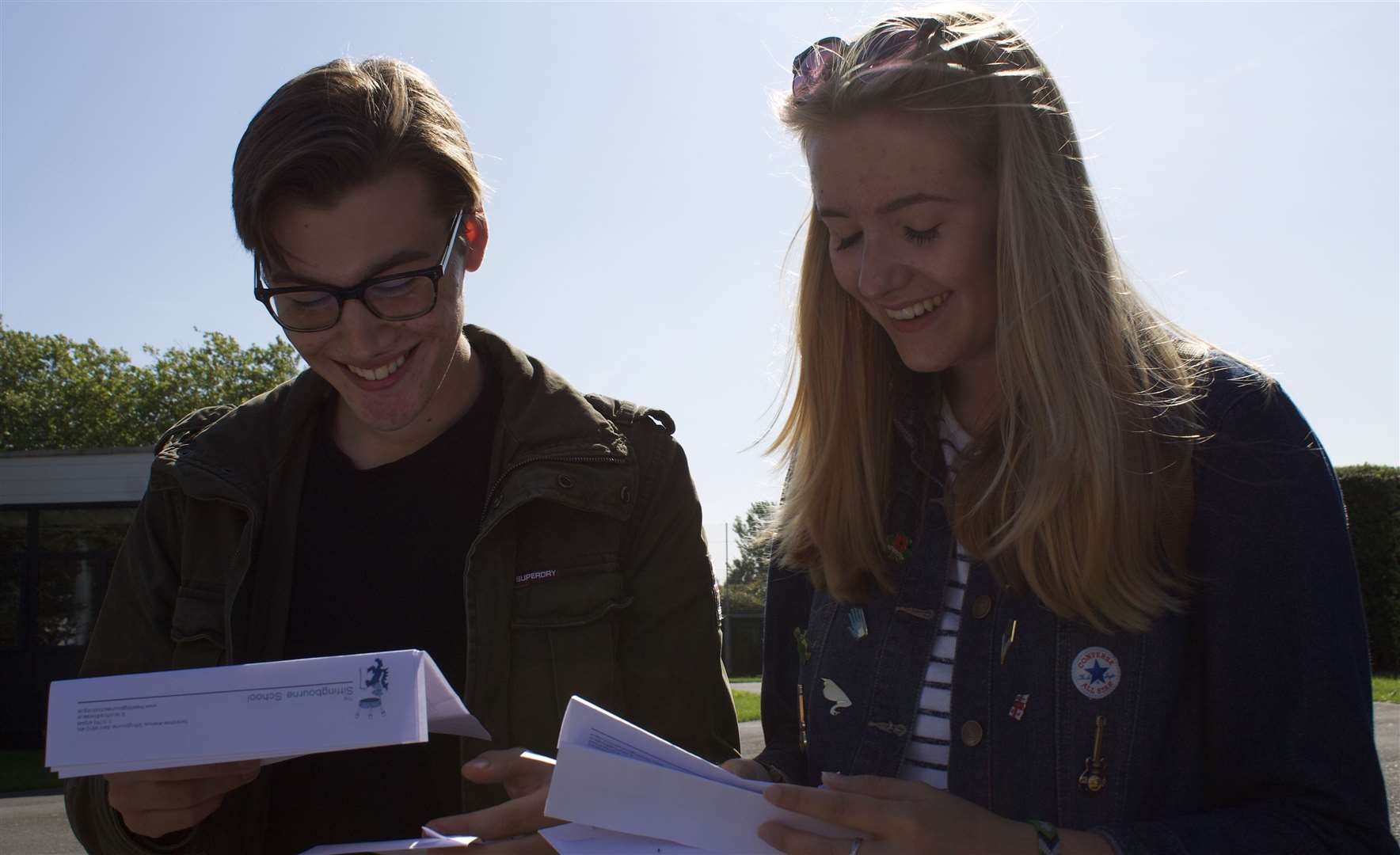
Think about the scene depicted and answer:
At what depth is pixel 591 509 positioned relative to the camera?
2367 millimetres


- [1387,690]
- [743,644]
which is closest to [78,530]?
[743,644]

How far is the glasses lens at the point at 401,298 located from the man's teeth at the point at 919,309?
92cm

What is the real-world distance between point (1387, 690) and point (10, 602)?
1826 cm

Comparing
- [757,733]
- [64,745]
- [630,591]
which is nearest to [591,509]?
[630,591]

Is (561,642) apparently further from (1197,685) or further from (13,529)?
(13,529)

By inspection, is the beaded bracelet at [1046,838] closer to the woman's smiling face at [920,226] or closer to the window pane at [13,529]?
the woman's smiling face at [920,226]

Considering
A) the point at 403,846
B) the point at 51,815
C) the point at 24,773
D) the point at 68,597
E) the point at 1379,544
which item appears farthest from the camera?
the point at 1379,544

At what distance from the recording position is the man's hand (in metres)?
1.90

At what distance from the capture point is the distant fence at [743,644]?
26875 mm

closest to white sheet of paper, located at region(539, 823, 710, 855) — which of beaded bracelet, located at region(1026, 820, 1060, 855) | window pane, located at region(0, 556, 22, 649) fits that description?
beaded bracelet, located at region(1026, 820, 1060, 855)

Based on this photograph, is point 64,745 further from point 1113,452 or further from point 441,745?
point 1113,452

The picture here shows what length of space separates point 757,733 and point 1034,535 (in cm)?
1148

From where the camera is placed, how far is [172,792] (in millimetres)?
1938

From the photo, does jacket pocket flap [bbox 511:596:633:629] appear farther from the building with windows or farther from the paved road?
the building with windows
